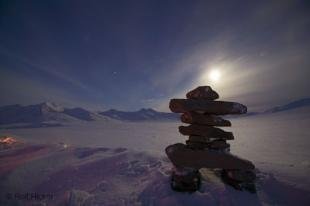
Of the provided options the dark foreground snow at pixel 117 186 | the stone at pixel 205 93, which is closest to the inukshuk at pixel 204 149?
the stone at pixel 205 93

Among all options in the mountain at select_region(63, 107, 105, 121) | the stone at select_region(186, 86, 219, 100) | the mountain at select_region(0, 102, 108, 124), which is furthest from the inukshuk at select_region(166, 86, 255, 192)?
the mountain at select_region(63, 107, 105, 121)

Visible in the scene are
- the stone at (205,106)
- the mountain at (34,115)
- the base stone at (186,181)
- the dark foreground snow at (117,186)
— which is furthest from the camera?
the mountain at (34,115)

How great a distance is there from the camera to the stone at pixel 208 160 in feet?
20.9

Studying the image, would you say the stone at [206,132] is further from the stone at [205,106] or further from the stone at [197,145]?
the stone at [205,106]

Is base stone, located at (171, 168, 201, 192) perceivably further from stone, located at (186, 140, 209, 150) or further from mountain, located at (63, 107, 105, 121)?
mountain, located at (63, 107, 105, 121)

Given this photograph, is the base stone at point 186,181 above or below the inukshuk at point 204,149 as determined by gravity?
below

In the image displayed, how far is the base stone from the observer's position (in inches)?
244

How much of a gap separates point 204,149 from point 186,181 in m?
1.43

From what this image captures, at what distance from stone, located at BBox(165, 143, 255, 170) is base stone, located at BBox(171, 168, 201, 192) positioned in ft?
0.63

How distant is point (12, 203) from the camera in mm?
6301

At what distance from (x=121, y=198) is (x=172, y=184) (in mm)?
1782

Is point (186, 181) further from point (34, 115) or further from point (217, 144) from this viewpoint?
point (34, 115)

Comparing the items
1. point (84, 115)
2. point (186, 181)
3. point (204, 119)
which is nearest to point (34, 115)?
point (84, 115)

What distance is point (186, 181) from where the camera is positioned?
6199 millimetres
